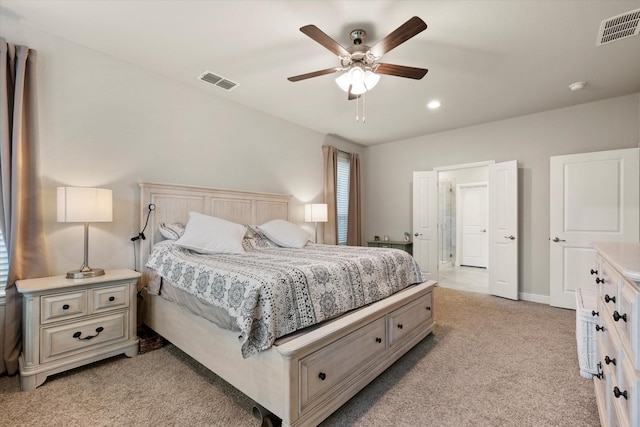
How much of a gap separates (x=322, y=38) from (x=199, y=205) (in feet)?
7.26

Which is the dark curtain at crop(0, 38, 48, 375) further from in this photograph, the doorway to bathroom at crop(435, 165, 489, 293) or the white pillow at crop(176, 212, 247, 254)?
the doorway to bathroom at crop(435, 165, 489, 293)

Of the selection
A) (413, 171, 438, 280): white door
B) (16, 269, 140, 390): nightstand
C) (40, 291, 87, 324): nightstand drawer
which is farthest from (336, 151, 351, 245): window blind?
(40, 291, 87, 324): nightstand drawer

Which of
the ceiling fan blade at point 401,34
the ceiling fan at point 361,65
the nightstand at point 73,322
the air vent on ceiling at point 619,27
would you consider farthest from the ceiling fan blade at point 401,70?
the nightstand at point 73,322

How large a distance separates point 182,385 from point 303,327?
3.52 ft

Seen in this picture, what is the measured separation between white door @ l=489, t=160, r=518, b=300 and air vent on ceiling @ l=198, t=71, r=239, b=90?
3887 millimetres

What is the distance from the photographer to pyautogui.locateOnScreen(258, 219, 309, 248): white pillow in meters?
3.39

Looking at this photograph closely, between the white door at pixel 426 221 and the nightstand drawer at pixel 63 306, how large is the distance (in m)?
4.63

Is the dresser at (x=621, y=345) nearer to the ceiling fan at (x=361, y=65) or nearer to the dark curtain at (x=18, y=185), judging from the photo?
the ceiling fan at (x=361, y=65)

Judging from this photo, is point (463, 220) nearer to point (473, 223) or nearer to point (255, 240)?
point (473, 223)

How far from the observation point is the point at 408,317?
2.49 m

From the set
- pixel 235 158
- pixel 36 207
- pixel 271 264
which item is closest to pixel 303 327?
pixel 271 264

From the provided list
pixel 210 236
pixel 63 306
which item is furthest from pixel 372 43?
pixel 63 306

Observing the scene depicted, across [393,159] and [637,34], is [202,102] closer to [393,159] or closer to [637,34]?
[393,159]

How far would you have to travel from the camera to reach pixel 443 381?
2092 mm
